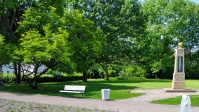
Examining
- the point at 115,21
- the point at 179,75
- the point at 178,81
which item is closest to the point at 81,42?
the point at 179,75

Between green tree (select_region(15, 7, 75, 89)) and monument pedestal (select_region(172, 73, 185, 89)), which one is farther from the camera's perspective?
monument pedestal (select_region(172, 73, 185, 89))

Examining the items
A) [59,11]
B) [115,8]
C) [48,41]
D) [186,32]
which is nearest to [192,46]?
[186,32]

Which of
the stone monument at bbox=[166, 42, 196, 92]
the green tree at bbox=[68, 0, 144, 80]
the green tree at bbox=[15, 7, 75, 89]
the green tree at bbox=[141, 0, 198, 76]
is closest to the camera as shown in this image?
the green tree at bbox=[15, 7, 75, 89]

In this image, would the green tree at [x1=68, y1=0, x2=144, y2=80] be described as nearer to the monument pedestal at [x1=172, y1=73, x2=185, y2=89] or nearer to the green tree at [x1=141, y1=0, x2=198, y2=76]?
the green tree at [x1=141, y1=0, x2=198, y2=76]

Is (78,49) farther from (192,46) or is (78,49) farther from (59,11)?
(192,46)

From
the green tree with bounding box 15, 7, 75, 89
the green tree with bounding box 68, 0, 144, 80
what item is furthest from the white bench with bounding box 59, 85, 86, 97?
the green tree with bounding box 68, 0, 144, 80

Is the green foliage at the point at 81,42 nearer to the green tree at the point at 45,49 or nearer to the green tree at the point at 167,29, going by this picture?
the green tree at the point at 45,49

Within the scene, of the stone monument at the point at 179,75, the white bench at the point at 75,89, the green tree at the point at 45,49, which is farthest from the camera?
the stone monument at the point at 179,75

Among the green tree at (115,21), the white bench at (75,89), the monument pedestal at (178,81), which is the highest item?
the green tree at (115,21)

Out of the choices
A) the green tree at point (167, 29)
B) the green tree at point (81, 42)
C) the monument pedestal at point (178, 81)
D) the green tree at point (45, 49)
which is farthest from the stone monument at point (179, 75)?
the green tree at point (167, 29)

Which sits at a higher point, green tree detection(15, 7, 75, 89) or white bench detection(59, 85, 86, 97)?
green tree detection(15, 7, 75, 89)

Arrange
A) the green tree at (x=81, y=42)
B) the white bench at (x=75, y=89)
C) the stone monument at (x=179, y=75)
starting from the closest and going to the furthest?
the white bench at (x=75, y=89)
the stone monument at (x=179, y=75)
the green tree at (x=81, y=42)

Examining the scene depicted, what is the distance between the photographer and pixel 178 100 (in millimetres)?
17859

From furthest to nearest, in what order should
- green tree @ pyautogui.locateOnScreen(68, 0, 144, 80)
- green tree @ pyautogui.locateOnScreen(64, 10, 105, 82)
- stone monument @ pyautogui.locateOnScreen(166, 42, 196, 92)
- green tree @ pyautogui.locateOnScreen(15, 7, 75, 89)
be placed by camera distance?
green tree @ pyautogui.locateOnScreen(68, 0, 144, 80) < green tree @ pyautogui.locateOnScreen(64, 10, 105, 82) < stone monument @ pyautogui.locateOnScreen(166, 42, 196, 92) < green tree @ pyautogui.locateOnScreen(15, 7, 75, 89)
